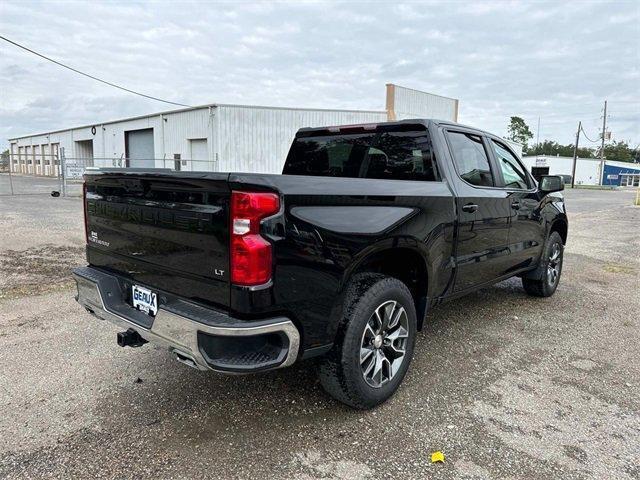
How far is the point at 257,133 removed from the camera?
2355cm

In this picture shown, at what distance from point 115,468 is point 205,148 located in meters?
22.5

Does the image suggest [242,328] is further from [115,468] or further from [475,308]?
[475,308]

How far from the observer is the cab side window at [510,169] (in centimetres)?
464

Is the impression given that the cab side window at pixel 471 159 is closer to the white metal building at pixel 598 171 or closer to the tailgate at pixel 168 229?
the tailgate at pixel 168 229

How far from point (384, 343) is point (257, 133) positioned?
21504mm

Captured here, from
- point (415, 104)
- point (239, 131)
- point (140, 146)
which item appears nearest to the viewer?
point (239, 131)

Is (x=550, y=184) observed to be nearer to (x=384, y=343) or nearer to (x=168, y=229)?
(x=384, y=343)

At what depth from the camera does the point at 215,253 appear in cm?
245

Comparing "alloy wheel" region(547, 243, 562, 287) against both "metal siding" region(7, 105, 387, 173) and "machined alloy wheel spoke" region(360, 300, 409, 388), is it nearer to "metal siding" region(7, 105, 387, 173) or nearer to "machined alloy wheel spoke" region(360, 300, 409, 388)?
"machined alloy wheel spoke" region(360, 300, 409, 388)

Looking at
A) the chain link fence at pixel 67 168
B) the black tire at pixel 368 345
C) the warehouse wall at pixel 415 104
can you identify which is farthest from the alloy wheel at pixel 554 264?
the warehouse wall at pixel 415 104

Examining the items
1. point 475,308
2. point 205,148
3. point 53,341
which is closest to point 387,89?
point 205,148

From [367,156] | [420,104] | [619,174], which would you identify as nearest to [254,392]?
[367,156]

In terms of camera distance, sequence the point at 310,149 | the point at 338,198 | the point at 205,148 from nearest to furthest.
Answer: the point at 338,198 → the point at 310,149 → the point at 205,148

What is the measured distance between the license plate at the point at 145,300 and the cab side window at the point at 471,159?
8.23ft
